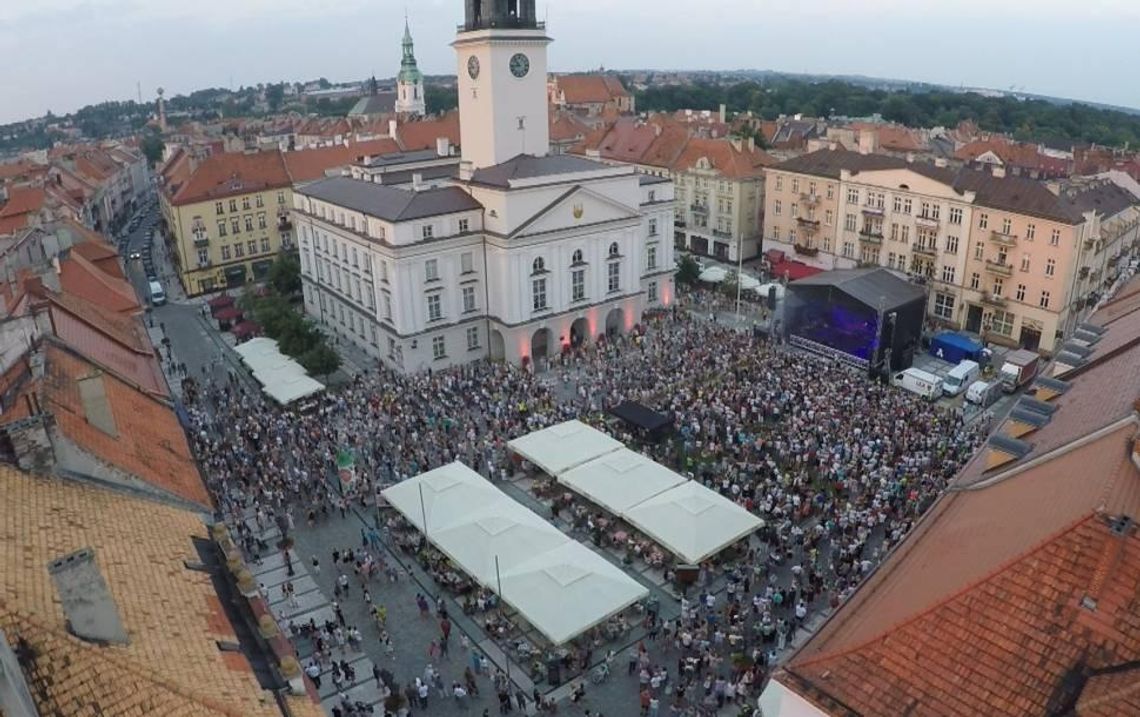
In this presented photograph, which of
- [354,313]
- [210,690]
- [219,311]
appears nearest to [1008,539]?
[210,690]

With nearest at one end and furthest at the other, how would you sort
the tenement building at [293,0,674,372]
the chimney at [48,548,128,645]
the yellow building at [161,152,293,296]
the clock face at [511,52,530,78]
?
the chimney at [48,548,128,645]
the tenement building at [293,0,674,372]
the clock face at [511,52,530,78]
the yellow building at [161,152,293,296]

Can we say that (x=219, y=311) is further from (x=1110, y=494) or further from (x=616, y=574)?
(x=1110, y=494)

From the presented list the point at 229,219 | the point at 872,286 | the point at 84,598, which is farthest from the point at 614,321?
the point at 84,598

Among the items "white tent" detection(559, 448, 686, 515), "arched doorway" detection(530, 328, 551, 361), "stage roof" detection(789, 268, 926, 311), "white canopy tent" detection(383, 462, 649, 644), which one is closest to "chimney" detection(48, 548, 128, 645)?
"white canopy tent" detection(383, 462, 649, 644)

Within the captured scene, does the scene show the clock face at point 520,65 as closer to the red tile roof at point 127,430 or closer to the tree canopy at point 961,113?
the red tile roof at point 127,430

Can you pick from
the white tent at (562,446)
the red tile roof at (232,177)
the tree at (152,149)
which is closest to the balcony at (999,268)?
the white tent at (562,446)

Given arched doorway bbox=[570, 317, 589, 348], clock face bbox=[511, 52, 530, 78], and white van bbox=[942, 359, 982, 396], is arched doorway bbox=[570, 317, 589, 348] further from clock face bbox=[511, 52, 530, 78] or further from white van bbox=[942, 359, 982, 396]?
white van bbox=[942, 359, 982, 396]
